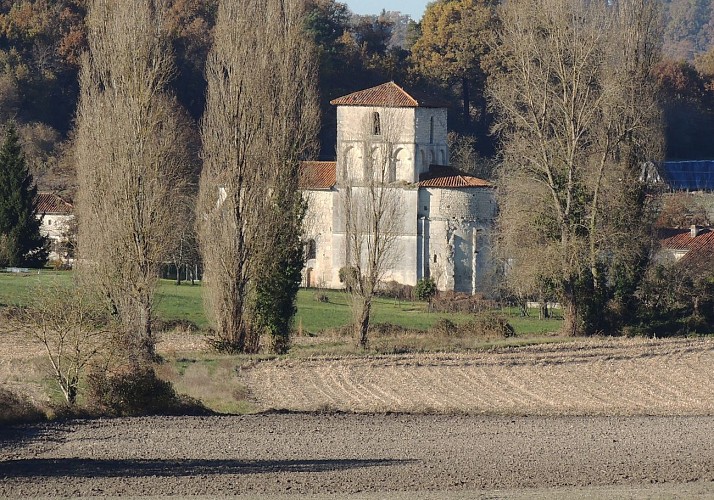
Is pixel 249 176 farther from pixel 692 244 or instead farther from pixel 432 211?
pixel 692 244

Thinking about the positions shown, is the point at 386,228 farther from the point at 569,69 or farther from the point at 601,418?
the point at 601,418

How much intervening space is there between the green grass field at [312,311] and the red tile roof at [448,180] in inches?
277

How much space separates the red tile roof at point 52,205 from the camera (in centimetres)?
5793

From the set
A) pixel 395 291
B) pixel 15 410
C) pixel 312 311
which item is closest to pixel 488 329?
pixel 312 311

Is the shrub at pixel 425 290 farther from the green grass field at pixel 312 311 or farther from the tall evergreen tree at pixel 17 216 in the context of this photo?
the tall evergreen tree at pixel 17 216

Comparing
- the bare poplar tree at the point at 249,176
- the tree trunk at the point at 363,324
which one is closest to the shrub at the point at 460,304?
the tree trunk at the point at 363,324

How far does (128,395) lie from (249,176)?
32.7 feet

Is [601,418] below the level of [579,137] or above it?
below

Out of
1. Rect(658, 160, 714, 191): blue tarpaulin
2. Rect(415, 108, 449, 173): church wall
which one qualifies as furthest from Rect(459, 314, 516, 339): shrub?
Rect(658, 160, 714, 191): blue tarpaulin

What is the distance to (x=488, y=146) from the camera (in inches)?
2933

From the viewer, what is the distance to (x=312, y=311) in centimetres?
4038

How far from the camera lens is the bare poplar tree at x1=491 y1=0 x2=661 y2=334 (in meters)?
36.7

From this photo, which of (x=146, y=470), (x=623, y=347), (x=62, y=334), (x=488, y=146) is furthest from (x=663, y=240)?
(x=146, y=470)

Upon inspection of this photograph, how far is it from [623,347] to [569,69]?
8396 mm
